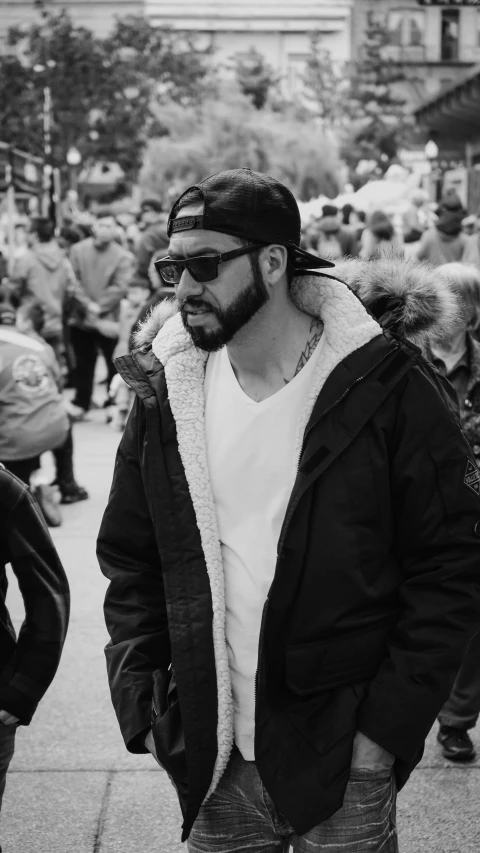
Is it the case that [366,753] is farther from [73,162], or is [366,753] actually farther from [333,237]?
[73,162]

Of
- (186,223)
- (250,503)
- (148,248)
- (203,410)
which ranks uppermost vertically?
(186,223)

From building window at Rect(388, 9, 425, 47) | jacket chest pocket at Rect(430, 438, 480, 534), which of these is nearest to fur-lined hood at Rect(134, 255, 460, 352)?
jacket chest pocket at Rect(430, 438, 480, 534)

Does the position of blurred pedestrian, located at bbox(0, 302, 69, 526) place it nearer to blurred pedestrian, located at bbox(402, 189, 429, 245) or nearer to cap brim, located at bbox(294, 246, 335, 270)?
cap brim, located at bbox(294, 246, 335, 270)

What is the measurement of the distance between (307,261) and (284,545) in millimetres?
574

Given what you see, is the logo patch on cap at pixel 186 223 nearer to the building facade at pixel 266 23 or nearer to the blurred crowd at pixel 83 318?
the blurred crowd at pixel 83 318

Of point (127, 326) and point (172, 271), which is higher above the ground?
point (172, 271)

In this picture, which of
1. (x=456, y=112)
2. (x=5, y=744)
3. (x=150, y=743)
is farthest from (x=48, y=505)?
(x=456, y=112)

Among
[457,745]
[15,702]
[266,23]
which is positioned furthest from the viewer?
[266,23]

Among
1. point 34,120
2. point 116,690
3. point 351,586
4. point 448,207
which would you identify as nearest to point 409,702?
point 351,586

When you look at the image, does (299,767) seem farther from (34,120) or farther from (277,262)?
(34,120)

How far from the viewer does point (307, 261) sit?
2381 millimetres

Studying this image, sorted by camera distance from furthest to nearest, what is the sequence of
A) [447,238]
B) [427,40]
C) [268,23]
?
[427,40]
[268,23]
[447,238]

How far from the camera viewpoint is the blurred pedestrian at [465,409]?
4.35 meters

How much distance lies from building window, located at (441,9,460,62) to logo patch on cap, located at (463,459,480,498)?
89341mm
